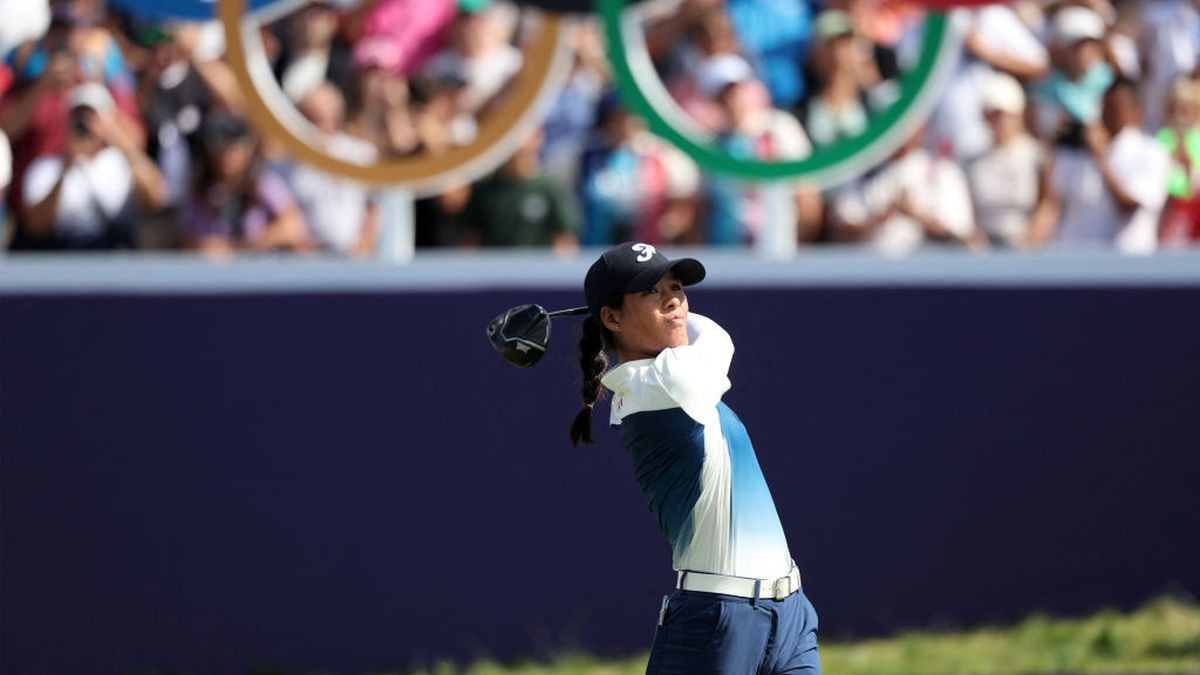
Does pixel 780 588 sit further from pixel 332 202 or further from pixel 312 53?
pixel 312 53

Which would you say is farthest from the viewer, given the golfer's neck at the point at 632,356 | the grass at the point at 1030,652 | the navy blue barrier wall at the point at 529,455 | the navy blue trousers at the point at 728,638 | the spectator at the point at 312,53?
the spectator at the point at 312,53

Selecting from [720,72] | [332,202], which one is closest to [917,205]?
[720,72]

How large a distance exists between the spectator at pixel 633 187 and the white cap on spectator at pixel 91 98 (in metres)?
1.87

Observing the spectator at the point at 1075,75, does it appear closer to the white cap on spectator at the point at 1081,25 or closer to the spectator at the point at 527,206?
the white cap on spectator at the point at 1081,25

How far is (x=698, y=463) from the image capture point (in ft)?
13.6

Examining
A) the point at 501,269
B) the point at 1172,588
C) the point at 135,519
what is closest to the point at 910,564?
the point at 1172,588

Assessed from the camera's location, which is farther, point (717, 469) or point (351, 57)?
point (351, 57)

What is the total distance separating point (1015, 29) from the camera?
7535mm

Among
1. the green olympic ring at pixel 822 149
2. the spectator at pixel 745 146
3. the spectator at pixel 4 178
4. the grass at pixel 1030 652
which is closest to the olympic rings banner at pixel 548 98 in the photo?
the green olympic ring at pixel 822 149

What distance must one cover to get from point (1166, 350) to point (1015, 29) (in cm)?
149

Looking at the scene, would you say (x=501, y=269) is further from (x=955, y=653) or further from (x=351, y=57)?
(x=955, y=653)

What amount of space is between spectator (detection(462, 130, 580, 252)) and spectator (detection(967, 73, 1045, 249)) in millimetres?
1589

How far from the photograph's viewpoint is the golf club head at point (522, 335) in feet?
14.0

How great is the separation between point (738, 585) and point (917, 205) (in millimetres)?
3528
